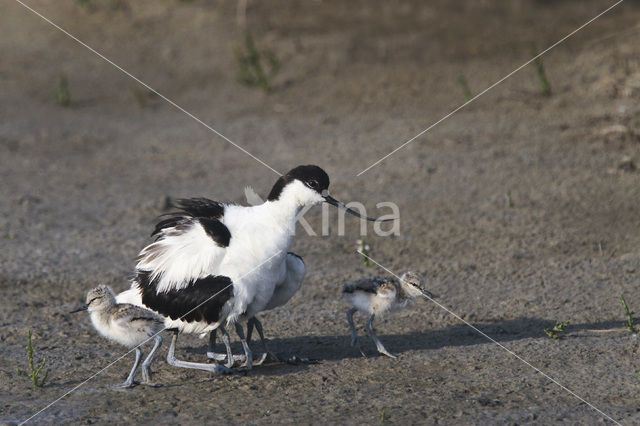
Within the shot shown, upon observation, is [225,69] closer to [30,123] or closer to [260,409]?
[30,123]

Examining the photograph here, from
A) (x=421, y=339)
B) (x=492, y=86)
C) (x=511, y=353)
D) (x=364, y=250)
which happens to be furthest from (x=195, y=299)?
(x=492, y=86)

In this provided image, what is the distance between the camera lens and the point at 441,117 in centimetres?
1018

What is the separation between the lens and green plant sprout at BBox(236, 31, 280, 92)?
430 inches

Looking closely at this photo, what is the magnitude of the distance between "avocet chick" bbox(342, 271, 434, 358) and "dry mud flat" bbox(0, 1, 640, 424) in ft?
0.58

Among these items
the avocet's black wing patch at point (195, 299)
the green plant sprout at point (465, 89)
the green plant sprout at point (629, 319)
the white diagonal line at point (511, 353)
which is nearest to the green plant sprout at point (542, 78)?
the green plant sprout at point (465, 89)

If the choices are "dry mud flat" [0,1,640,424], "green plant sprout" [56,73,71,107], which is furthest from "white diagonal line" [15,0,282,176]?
"green plant sprout" [56,73,71,107]

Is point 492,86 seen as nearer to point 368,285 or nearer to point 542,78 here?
point 542,78

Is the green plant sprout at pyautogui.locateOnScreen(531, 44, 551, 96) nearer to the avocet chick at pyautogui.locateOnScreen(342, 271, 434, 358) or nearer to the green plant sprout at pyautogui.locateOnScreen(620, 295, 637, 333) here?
the green plant sprout at pyautogui.locateOnScreen(620, 295, 637, 333)

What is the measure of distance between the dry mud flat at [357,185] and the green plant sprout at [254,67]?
0.17 meters

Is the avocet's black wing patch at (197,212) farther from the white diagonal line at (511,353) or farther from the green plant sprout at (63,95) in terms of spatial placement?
the green plant sprout at (63,95)

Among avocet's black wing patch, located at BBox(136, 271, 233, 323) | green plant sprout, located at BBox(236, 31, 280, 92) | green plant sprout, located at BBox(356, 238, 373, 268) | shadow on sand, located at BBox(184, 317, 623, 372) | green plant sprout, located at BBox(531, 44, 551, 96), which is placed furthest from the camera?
green plant sprout, located at BBox(236, 31, 280, 92)

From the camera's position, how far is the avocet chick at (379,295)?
18.3 ft

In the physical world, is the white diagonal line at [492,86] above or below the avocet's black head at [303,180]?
above

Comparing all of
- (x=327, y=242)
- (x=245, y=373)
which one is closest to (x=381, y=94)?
(x=327, y=242)
